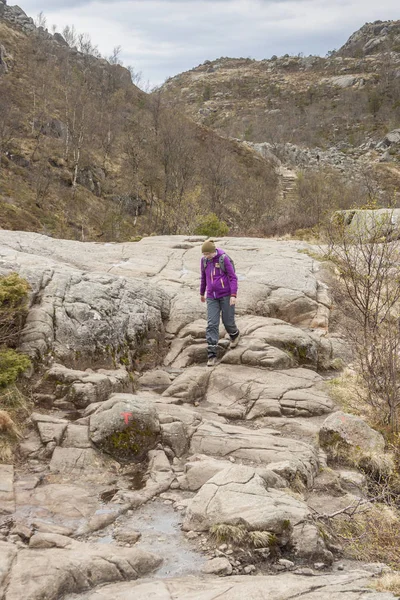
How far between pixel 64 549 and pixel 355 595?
2400 millimetres

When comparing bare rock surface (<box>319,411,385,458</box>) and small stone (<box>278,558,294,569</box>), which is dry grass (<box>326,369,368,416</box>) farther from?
small stone (<box>278,558,294,569</box>)

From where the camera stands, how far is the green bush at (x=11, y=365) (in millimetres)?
7123

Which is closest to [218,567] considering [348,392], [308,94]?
[348,392]

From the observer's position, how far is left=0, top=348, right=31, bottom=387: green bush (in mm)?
7123

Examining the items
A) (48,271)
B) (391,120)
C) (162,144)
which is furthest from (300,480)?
(391,120)

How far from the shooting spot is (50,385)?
7762 mm

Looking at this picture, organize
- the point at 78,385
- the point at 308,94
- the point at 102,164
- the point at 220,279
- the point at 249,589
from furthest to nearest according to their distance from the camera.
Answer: the point at 308,94, the point at 102,164, the point at 220,279, the point at 78,385, the point at 249,589

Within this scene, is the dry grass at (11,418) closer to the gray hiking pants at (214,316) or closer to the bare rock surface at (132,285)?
the bare rock surface at (132,285)

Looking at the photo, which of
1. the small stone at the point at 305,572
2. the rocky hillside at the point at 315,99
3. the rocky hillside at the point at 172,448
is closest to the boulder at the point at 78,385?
the rocky hillside at the point at 172,448

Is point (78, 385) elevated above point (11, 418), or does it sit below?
above

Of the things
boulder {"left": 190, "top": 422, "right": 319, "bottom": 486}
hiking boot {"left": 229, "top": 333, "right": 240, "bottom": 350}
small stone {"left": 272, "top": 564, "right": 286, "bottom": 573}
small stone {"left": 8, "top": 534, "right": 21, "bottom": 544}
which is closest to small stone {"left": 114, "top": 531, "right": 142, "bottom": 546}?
small stone {"left": 8, "top": 534, "right": 21, "bottom": 544}

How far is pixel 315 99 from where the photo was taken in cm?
9056

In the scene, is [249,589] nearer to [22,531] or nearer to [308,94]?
[22,531]

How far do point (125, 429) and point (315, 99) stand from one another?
311ft
